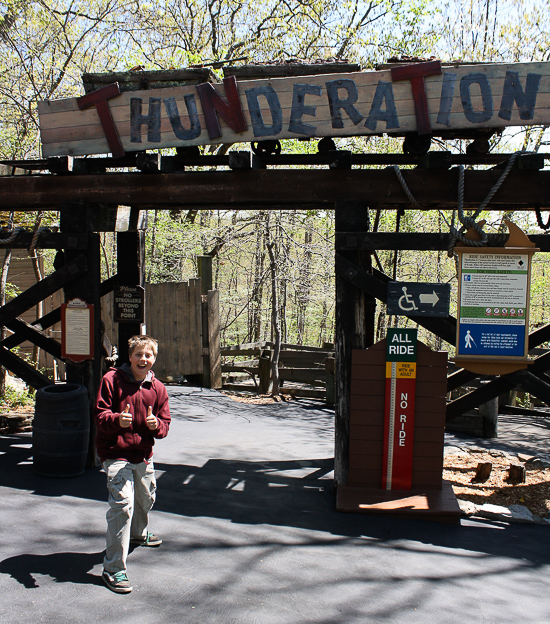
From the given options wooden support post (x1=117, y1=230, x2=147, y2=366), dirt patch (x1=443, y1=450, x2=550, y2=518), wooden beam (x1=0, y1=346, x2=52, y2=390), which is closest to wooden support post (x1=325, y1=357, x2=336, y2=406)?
dirt patch (x1=443, y1=450, x2=550, y2=518)

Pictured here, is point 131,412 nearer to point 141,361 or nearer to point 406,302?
point 141,361

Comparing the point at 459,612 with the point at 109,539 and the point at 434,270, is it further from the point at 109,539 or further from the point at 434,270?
the point at 434,270

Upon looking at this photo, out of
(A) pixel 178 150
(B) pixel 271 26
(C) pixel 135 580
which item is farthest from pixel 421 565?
(B) pixel 271 26

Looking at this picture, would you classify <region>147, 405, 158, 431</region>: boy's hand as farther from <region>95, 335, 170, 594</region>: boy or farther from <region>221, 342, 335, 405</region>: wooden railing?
<region>221, 342, 335, 405</region>: wooden railing

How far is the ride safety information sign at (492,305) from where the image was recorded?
5.32 m

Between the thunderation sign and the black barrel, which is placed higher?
the thunderation sign

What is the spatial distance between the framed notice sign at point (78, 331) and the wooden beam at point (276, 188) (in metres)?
1.07

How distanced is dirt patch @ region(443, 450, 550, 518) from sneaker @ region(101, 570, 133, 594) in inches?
143

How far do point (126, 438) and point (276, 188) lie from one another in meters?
2.96

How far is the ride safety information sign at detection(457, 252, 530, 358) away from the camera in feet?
17.4

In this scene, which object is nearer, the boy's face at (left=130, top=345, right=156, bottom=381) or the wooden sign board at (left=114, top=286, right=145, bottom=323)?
the boy's face at (left=130, top=345, right=156, bottom=381)

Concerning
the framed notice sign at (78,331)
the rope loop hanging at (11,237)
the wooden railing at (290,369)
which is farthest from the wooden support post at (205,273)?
the framed notice sign at (78,331)

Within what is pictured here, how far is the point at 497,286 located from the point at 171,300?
7984 millimetres

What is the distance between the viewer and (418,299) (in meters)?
5.48
